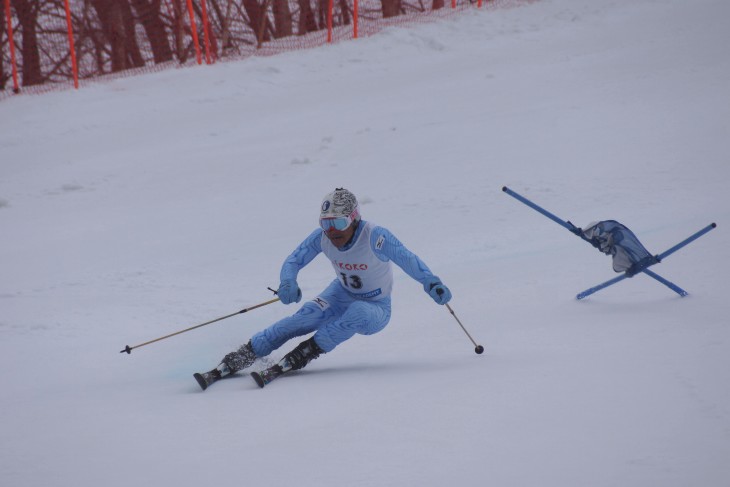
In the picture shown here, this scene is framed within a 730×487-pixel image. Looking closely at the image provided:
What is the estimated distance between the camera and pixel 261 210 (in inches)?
388

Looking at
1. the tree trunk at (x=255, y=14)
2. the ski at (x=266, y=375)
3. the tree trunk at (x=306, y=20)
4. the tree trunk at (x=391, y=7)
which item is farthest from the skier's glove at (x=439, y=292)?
the tree trunk at (x=391, y=7)

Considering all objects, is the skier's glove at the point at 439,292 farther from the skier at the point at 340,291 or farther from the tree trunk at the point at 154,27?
the tree trunk at the point at 154,27

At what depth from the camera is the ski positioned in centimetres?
469

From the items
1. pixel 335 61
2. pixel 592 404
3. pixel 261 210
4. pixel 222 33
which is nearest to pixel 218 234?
pixel 261 210

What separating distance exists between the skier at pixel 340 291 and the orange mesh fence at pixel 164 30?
11.0m

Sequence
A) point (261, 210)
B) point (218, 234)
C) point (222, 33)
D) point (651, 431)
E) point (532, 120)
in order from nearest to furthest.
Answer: point (651, 431)
point (218, 234)
point (261, 210)
point (532, 120)
point (222, 33)

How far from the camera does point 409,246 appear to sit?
8.60 metres

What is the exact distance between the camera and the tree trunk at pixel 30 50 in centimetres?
1589

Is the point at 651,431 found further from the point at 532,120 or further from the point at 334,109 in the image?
the point at 334,109

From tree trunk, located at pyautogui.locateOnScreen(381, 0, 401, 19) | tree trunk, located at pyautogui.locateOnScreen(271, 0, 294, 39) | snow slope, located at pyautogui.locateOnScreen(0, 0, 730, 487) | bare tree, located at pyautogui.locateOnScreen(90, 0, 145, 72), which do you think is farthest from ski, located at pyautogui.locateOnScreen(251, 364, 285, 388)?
tree trunk, located at pyautogui.locateOnScreen(381, 0, 401, 19)

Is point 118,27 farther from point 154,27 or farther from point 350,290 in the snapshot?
point 350,290

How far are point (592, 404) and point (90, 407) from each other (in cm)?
284

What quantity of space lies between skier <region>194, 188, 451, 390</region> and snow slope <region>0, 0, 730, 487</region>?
27 centimetres

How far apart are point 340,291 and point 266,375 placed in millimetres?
1037
